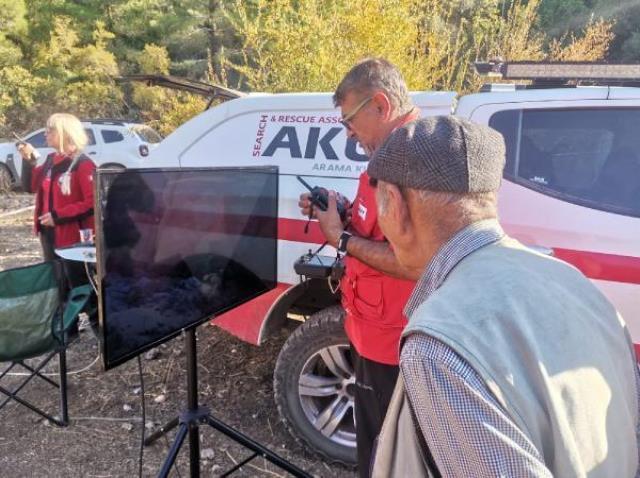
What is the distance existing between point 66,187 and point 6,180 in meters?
11.4

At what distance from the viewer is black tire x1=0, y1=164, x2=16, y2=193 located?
1406 cm

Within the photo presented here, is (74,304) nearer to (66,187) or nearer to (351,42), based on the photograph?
(66,187)

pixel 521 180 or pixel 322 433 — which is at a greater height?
pixel 521 180

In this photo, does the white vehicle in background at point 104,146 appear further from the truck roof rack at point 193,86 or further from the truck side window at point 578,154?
the truck side window at point 578,154

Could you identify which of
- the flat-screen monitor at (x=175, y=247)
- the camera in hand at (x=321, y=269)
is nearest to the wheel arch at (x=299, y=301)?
the camera in hand at (x=321, y=269)

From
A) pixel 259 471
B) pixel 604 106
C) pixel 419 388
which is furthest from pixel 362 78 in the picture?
pixel 259 471

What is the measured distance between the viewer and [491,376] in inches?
33.3

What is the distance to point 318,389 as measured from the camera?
310cm

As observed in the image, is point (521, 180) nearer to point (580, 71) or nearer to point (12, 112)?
point (580, 71)

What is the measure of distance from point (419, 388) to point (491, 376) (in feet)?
0.36

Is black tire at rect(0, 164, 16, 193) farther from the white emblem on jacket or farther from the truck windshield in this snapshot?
the white emblem on jacket

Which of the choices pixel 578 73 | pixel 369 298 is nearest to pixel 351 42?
pixel 578 73

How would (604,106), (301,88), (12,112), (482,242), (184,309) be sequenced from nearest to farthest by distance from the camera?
(482,242) < (184,309) < (604,106) < (301,88) < (12,112)

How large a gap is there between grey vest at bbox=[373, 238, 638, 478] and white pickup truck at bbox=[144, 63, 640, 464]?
5.18 ft
